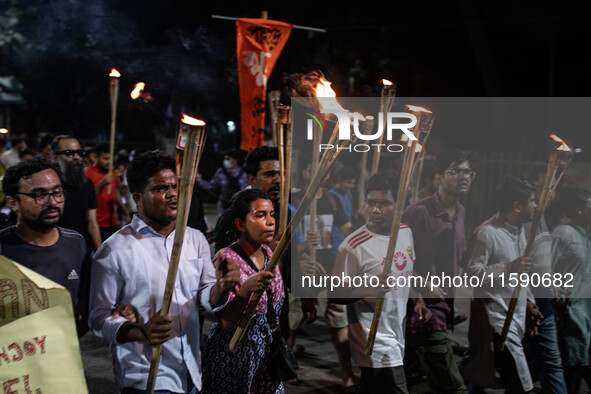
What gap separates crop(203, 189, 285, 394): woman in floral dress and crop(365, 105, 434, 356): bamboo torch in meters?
0.59

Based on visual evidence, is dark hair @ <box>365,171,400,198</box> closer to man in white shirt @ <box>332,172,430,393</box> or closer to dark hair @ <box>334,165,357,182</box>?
man in white shirt @ <box>332,172,430,393</box>

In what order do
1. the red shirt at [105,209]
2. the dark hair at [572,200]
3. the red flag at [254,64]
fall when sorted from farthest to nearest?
the red shirt at [105,209], the red flag at [254,64], the dark hair at [572,200]

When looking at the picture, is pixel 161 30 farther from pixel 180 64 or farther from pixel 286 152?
pixel 286 152

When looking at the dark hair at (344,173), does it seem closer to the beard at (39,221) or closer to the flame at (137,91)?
the flame at (137,91)

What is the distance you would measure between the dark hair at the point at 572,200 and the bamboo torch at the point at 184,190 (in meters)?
3.52

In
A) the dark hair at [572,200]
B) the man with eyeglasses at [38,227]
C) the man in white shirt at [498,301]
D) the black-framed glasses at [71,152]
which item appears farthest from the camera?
the black-framed glasses at [71,152]

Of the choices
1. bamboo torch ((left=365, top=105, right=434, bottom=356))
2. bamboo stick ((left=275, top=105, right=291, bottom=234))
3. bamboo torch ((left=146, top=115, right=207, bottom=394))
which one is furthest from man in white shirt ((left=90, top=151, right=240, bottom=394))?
bamboo torch ((left=365, top=105, right=434, bottom=356))

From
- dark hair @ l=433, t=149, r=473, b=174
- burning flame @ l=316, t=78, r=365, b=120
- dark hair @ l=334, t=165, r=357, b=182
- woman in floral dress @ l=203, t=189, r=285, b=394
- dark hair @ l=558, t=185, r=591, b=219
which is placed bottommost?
woman in floral dress @ l=203, t=189, r=285, b=394

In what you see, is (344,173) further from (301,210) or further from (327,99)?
(301,210)

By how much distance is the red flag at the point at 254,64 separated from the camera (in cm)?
675

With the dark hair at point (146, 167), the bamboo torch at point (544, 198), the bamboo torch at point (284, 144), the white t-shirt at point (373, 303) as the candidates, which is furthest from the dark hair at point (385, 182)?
the dark hair at point (146, 167)

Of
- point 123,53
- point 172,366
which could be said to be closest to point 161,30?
point 123,53

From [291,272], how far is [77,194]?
218 centimetres

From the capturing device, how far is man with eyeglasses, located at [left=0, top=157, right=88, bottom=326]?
3273 mm
